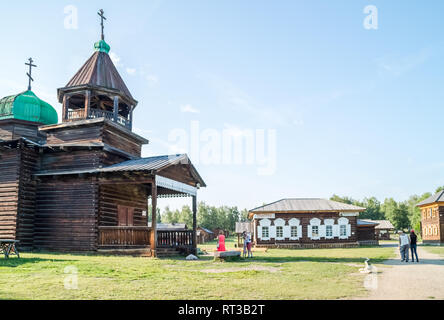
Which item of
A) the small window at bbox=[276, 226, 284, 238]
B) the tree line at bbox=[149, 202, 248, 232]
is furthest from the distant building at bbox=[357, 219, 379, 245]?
the tree line at bbox=[149, 202, 248, 232]

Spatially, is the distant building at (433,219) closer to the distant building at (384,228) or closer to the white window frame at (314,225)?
the white window frame at (314,225)

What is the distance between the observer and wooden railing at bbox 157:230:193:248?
829 inches

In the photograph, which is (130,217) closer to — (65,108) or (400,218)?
(65,108)

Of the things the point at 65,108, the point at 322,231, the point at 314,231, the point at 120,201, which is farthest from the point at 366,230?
the point at 65,108

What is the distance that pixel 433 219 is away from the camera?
50.4 m

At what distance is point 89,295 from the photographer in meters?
7.70

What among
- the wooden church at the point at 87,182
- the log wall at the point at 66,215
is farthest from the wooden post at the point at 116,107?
the log wall at the point at 66,215

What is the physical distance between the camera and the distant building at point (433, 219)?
47625mm

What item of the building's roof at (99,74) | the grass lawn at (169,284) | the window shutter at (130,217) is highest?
the building's roof at (99,74)

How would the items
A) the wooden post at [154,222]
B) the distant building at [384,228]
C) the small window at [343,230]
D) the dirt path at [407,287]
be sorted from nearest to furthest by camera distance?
the dirt path at [407,287], the wooden post at [154,222], the small window at [343,230], the distant building at [384,228]

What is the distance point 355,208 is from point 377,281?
29976 mm

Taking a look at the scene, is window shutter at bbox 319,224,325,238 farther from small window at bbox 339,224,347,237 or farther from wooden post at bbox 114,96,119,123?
wooden post at bbox 114,96,119,123

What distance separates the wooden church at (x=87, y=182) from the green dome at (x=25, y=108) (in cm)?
439
